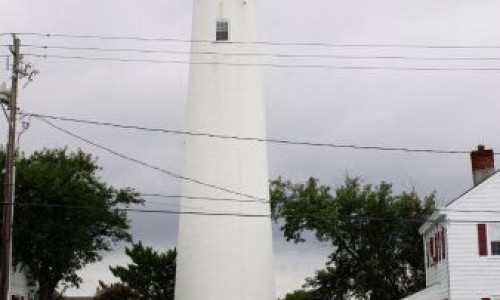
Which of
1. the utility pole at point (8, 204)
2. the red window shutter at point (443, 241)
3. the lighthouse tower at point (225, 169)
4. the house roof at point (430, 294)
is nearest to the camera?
the utility pole at point (8, 204)

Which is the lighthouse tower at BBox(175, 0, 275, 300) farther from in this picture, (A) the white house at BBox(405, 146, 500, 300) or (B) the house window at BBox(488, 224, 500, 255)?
(B) the house window at BBox(488, 224, 500, 255)

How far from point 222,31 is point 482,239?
10773 mm

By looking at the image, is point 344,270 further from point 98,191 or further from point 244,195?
point 244,195

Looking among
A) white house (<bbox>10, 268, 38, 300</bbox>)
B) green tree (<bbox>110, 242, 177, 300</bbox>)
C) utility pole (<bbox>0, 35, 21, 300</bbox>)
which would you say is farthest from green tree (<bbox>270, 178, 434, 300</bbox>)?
utility pole (<bbox>0, 35, 21, 300</bbox>)

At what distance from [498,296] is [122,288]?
63.6ft

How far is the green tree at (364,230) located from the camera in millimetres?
46250

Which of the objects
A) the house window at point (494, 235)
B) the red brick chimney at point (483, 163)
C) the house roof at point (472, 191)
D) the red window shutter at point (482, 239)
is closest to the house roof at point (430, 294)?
the red window shutter at point (482, 239)

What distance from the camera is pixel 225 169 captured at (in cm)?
3144

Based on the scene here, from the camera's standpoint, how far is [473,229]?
105 feet

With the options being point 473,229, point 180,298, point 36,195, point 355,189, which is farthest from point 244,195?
point 355,189

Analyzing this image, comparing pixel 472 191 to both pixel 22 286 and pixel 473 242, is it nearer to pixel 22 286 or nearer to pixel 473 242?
pixel 473 242

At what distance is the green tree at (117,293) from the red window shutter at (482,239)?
59.2 ft

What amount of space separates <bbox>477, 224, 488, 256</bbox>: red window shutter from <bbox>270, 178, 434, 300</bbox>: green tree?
523 inches

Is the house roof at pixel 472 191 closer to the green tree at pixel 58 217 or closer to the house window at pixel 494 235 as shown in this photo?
the house window at pixel 494 235
